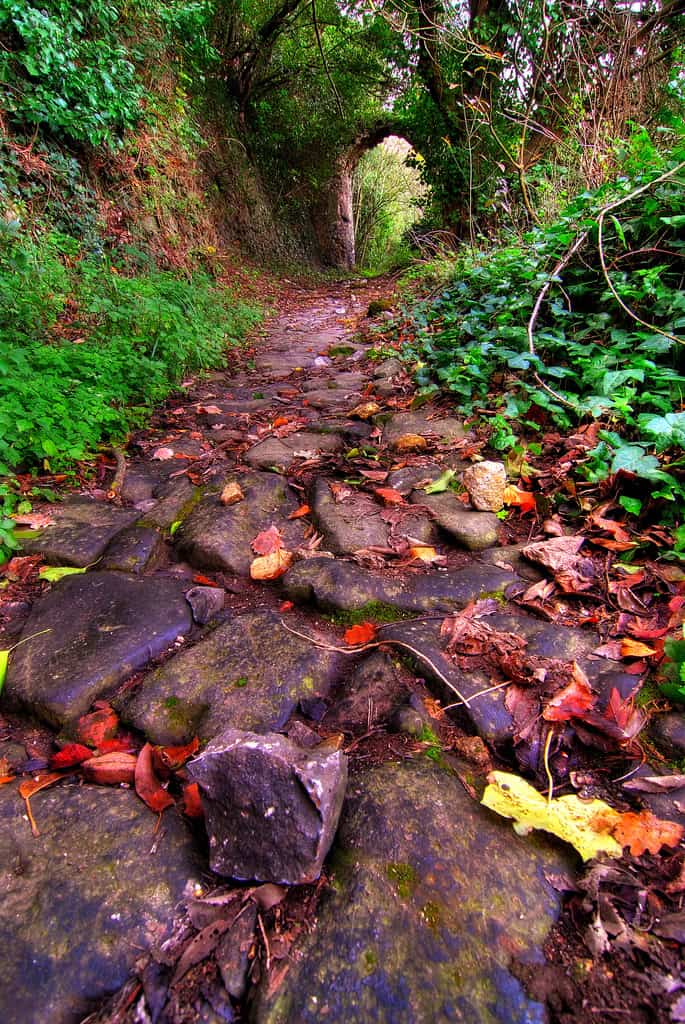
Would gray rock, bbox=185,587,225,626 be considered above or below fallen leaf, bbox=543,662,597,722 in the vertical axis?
above

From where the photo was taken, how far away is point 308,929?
0.91 m

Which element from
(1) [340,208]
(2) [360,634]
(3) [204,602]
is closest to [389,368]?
(3) [204,602]

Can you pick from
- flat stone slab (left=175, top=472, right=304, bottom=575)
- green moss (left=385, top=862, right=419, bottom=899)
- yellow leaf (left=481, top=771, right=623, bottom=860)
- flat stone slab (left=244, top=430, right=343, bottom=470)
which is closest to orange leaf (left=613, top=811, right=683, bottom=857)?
yellow leaf (left=481, top=771, right=623, bottom=860)

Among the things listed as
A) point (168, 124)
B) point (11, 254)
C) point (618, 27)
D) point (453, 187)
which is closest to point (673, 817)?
point (11, 254)

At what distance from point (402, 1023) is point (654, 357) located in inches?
102

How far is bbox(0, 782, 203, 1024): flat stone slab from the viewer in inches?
34.2

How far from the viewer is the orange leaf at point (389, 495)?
91.8 inches

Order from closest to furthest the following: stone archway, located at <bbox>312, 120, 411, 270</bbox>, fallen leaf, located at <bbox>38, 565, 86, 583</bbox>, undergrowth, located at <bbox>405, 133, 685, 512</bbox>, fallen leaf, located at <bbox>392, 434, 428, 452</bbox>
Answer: fallen leaf, located at <bbox>38, 565, 86, 583</bbox>
undergrowth, located at <bbox>405, 133, 685, 512</bbox>
fallen leaf, located at <bbox>392, 434, 428, 452</bbox>
stone archway, located at <bbox>312, 120, 411, 270</bbox>

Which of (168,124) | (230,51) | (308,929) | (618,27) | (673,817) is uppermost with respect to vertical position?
(230,51)

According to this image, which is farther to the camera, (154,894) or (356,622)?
(356,622)

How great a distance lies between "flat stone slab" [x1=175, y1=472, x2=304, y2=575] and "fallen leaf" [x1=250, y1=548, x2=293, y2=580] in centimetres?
4

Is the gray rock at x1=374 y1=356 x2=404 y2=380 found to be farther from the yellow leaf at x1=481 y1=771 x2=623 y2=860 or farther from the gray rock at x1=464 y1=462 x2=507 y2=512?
the yellow leaf at x1=481 y1=771 x2=623 y2=860

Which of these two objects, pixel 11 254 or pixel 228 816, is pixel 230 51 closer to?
pixel 11 254

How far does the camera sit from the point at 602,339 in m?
2.75
